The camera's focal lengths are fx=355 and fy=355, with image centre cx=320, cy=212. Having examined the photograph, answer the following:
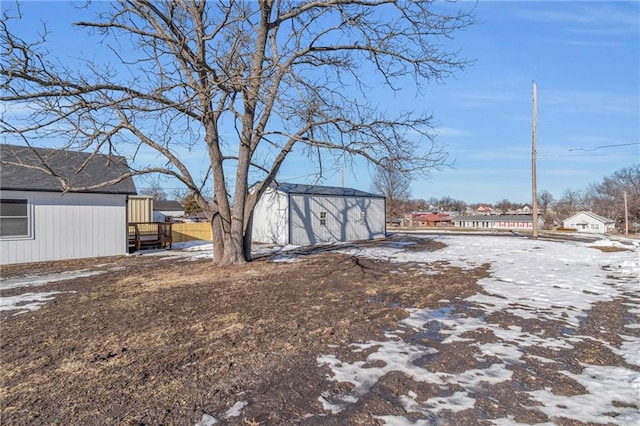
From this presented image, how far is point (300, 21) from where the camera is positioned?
1011 cm

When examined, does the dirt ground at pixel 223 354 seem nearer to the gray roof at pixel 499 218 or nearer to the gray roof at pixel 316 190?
the gray roof at pixel 316 190

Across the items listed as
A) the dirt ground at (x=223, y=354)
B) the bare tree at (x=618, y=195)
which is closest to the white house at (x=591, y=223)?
the bare tree at (x=618, y=195)

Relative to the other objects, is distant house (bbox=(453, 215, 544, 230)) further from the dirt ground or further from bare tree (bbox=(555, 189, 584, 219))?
the dirt ground

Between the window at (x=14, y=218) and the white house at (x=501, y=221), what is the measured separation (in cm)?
6503

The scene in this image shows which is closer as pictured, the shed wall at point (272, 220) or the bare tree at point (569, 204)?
the shed wall at point (272, 220)

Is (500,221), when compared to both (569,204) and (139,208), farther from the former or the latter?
(139,208)

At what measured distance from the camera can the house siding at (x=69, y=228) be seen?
11.0 metres

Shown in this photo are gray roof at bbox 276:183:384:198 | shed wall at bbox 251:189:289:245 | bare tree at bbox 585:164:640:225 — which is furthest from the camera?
bare tree at bbox 585:164:640:225

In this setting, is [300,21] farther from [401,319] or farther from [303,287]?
[401,319]

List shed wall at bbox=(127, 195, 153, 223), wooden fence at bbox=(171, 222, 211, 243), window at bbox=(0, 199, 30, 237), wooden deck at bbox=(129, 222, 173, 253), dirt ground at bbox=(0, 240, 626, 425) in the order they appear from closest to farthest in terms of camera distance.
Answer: dirt ground at bbox=(0, 240, 626, 425) < window at bbox=(0, 199, 30, 237) < wooden deck at bbox=(129, 222, 173, 253) < shed wall at bbox=(127, 195, 153, 223) < wooden fence at bbox=(171, 222, 211, 243)

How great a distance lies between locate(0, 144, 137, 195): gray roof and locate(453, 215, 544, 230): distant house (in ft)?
199

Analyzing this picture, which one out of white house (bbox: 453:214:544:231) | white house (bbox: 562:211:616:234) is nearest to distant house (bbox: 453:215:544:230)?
white house (bbox: 453:214:544:231)

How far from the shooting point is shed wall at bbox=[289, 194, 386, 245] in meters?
18.0

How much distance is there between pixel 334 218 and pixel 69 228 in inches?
473
